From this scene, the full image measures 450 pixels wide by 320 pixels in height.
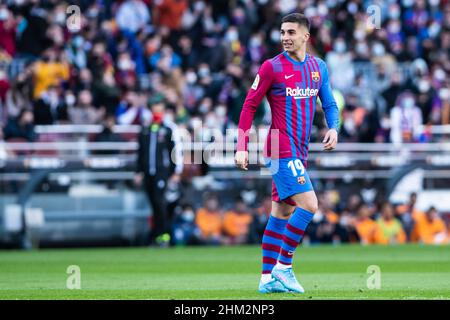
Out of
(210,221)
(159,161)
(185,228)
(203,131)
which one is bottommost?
(185,228)

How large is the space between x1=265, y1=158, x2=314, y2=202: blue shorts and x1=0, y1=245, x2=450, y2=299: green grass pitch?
0.94m

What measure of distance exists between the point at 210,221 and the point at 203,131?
176 centimetres

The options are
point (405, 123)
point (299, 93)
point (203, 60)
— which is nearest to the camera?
point (299, 93)

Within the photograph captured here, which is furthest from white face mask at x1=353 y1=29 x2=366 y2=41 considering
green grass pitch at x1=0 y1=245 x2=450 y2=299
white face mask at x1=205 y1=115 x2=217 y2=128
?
green grass pitch at x1=0 y1=245 x2=450 y2=299

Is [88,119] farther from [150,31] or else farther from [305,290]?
[305,290]

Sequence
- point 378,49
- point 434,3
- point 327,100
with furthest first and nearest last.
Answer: point 434,3 < point 378,49 < point 327,100

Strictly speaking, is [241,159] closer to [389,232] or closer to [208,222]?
[208,222]

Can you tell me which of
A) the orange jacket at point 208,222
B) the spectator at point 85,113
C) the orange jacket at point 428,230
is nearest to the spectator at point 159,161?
the orange jacket at point 208,222

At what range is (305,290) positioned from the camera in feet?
36.5

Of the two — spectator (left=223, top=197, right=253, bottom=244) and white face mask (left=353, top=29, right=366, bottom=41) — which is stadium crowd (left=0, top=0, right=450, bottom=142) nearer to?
white face mask (left=353, top=29, right=366, bottom=41)

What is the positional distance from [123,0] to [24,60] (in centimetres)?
393

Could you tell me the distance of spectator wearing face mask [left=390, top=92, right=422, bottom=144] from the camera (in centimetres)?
2498

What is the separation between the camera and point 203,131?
74.1ft

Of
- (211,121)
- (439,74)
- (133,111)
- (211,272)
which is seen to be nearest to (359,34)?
(439,74)
